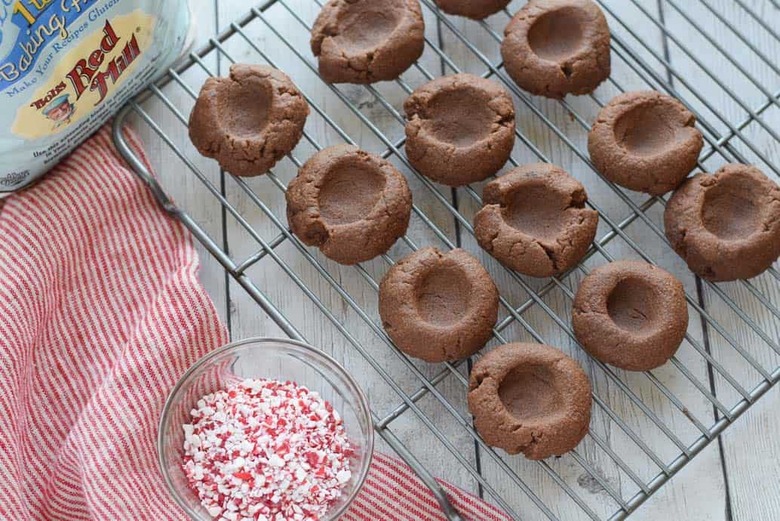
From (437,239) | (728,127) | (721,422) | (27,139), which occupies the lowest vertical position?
(721,422)

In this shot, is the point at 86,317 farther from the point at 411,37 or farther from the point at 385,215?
the point at 411,37

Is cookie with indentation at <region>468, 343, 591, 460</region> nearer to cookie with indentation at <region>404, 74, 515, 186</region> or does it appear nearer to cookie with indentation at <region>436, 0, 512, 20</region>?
cookie with indentation at <region>404, 74, 515, 186</region>

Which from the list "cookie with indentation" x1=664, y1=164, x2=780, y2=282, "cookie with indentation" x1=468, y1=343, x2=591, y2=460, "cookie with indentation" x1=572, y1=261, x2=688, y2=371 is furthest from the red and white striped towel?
"cookie with indentation" x1=664, y1=164, x2=780, y2=282

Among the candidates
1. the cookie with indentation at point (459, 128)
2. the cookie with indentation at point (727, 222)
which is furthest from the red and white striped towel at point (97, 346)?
the cookie with indentation at point (727, 222)

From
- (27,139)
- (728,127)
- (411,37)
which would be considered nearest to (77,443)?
(27,139)

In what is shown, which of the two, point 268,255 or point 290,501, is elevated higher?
point 268,255

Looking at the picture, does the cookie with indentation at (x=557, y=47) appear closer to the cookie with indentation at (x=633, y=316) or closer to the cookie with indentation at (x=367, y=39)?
the cookie with indentation at (x=367, y=39)

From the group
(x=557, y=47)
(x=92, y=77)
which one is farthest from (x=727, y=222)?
(x=92, y=77)
